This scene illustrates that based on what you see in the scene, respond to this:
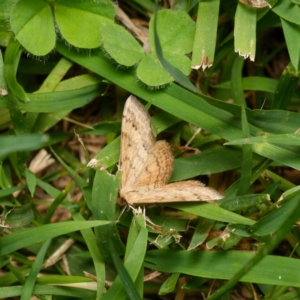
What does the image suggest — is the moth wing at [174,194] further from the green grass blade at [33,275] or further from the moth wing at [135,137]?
the green grass blade at [33,275]

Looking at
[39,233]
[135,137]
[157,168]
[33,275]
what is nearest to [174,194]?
[157,168]

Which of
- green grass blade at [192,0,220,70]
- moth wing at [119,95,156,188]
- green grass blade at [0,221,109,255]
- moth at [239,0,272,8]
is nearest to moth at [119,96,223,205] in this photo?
moth wing at [119,95,156,188]

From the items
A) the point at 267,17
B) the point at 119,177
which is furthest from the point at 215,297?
the point at 267,17

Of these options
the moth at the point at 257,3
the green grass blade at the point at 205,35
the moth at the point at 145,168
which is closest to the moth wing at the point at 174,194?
the moth at the point at 145,168

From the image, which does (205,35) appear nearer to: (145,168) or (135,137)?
(135,137)

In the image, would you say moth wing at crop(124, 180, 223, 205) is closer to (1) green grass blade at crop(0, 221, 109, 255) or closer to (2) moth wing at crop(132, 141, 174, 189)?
(2) moth wing at crop(132, 141, 174, 189)

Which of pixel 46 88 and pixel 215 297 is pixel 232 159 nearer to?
pixel 215 297
